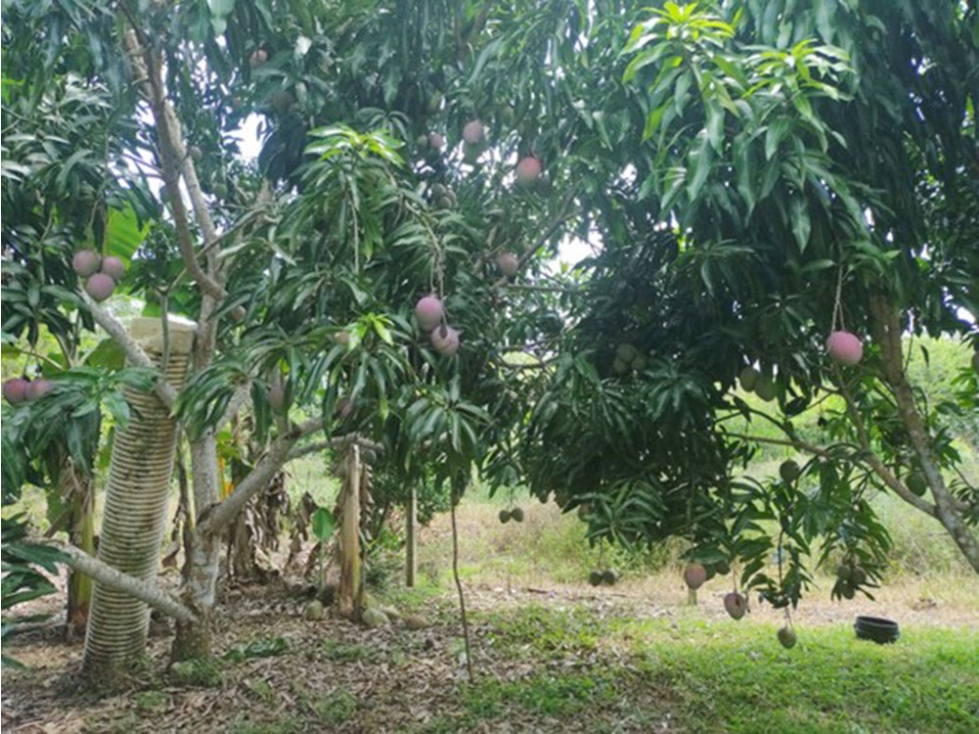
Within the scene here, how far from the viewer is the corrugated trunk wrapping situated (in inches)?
118

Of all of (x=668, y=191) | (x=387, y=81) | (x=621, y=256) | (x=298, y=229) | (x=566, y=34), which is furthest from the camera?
(x=621, y=256)

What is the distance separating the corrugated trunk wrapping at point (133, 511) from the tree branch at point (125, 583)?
0.75 feet

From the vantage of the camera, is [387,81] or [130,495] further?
[130,495]

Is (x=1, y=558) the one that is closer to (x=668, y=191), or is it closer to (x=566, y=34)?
(x=668, y=191)

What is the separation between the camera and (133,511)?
3.01 metres

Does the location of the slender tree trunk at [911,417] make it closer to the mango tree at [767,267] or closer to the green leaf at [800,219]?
the mango tree at [767,267]

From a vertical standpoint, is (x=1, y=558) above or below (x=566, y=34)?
below

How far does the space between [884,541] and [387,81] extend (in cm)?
214

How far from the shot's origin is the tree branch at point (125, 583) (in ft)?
7.82

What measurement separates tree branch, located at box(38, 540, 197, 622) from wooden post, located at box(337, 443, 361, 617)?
1.42 m

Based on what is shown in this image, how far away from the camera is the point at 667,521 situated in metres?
Result: 2.26

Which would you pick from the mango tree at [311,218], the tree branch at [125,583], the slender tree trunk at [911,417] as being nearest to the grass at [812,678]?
the slender tree trunk at [911,417]

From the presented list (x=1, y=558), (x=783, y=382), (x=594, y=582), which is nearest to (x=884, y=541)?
(x=783, y=382)

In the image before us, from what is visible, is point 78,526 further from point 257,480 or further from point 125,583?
point 257,480
